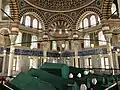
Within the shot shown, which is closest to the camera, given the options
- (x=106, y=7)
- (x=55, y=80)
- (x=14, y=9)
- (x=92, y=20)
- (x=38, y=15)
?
(x=55, y=80)

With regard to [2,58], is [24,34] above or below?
above

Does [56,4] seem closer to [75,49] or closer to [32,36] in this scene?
[32,36]

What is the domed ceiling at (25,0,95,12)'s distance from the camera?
15562 mm

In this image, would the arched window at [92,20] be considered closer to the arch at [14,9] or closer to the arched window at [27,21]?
the arched window at [27,21]

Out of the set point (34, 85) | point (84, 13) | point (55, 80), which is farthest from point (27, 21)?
point (34, 85)

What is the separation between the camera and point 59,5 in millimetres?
16281

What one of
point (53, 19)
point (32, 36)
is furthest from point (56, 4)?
point (32, 36)

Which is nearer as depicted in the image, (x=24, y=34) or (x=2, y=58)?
(x=2, y=58)

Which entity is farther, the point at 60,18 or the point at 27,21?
the point at 60,18

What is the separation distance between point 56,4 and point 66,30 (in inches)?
139

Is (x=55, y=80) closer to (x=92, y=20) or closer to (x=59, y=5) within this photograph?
(x=92, y=20)

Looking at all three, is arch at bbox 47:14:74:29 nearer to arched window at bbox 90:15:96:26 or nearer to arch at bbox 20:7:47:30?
arch at bbox 20:7:47:30

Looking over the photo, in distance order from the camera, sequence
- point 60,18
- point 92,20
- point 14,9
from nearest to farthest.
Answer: point 14,9 → point 92,20 → point 60,18

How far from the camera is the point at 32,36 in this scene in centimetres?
1633
